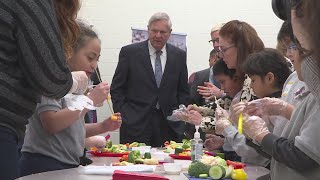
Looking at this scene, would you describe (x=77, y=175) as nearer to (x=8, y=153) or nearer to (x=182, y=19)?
(x=8, y=153)

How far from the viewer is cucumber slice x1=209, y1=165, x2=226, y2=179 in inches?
71.8

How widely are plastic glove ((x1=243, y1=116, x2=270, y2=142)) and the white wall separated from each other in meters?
3.79

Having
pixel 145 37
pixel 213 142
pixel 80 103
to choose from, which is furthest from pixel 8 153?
pixel 145 37

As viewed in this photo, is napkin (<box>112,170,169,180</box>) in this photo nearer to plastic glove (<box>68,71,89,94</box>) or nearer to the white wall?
plastic glove (<box>68,71,89,94</box>)

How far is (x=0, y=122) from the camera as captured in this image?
133 cm

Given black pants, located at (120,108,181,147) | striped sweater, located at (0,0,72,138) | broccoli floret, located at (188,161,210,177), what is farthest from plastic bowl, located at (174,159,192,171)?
black pants, located at (120,108,181,147)

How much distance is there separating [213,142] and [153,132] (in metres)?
1.36

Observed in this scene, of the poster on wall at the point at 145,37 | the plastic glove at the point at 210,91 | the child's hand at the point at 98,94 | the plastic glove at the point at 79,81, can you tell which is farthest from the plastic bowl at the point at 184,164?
the poster on wall at the point at 145,37

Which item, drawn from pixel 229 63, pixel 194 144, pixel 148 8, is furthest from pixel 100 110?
pixel 194 144

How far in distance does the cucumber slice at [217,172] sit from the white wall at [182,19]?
3766mm

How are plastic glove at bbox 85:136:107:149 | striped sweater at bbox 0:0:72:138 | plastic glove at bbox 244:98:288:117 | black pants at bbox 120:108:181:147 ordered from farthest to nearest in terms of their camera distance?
black pants at bbox 120:108:181:147 → plastic glove at bbox 85:136:107:149 → plastic glove at bbox 244:98:288:117 → striped sweater at bbox 0:0:72:138

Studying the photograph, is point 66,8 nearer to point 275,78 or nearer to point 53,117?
point 53,117

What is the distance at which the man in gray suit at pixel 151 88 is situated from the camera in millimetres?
4262

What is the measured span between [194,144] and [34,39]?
1216 millimetres
